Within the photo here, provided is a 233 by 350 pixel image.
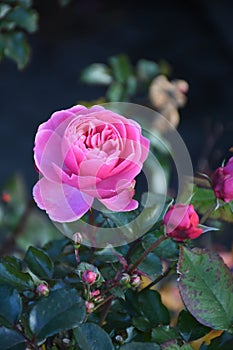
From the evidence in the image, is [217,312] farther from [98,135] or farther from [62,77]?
[62,77]

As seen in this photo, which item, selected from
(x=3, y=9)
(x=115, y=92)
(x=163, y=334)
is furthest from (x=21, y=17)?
(x=163, y=334)

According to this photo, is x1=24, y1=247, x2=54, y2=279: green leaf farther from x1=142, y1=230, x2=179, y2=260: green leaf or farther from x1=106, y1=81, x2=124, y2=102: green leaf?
x1=106, y1=81, x2=124, y2=102: green leaf

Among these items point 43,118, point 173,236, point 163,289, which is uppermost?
point 173,236

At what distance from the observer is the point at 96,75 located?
152cm

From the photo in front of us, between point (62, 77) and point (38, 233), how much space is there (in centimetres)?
181

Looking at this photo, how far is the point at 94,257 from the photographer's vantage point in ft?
2.28

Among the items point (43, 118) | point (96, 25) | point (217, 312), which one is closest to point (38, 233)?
point (217, 312)

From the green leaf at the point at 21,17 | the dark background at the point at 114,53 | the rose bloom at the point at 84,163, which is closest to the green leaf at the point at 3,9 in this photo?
the green leaf at the point at 21,17

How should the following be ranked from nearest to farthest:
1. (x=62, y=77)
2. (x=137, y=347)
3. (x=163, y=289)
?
(x=137, y=347) < (x=163, y=289) < (x=62, y=77)

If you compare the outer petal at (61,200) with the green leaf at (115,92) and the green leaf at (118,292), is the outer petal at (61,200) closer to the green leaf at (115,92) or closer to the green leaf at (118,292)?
the green leaf at (118,292)

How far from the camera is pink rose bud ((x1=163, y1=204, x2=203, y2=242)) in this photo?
594 millimetres

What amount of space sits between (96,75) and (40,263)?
87 centimetres

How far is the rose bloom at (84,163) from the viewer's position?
58 centimetres

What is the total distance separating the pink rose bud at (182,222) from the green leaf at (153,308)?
12 centimetres
